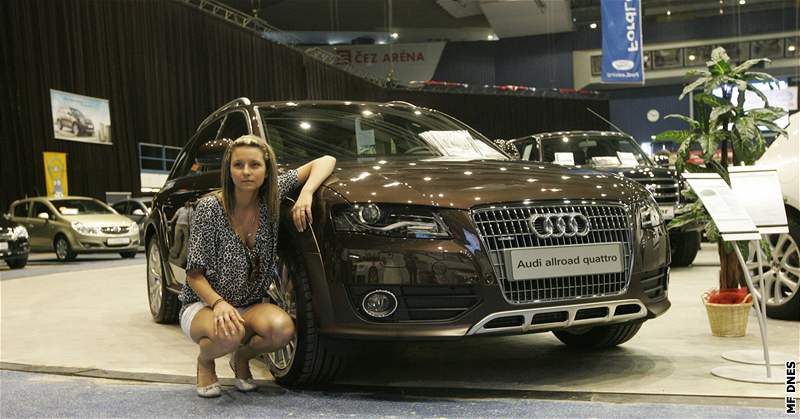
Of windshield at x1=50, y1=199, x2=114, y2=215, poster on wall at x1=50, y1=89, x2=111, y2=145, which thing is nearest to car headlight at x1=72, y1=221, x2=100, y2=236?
windshield at x1=50, y1=199, x2=114, y2=215

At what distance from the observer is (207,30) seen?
72.0 ft

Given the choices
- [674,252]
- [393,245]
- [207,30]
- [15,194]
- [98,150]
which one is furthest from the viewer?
[207,30]

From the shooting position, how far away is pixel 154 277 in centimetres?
615

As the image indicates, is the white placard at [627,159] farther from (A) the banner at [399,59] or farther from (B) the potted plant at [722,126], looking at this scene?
(A) the banner at [399,59]

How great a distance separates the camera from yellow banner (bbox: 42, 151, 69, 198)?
18.0m

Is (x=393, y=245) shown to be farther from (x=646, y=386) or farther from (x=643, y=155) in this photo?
Answer: (x=643, y=155)

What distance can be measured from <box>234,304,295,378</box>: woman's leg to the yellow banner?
1606 cm

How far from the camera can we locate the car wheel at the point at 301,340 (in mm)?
3518

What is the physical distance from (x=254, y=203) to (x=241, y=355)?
0.71 metres

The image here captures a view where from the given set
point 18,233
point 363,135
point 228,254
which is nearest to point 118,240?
point 18,233

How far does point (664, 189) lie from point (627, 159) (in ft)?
2.53

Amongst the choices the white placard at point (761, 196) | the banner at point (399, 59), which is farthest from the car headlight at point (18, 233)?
the banner at point (399, 59)

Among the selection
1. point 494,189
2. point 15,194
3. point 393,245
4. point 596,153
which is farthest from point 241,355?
point 15,194

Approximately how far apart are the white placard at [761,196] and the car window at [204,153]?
8.22 ft
